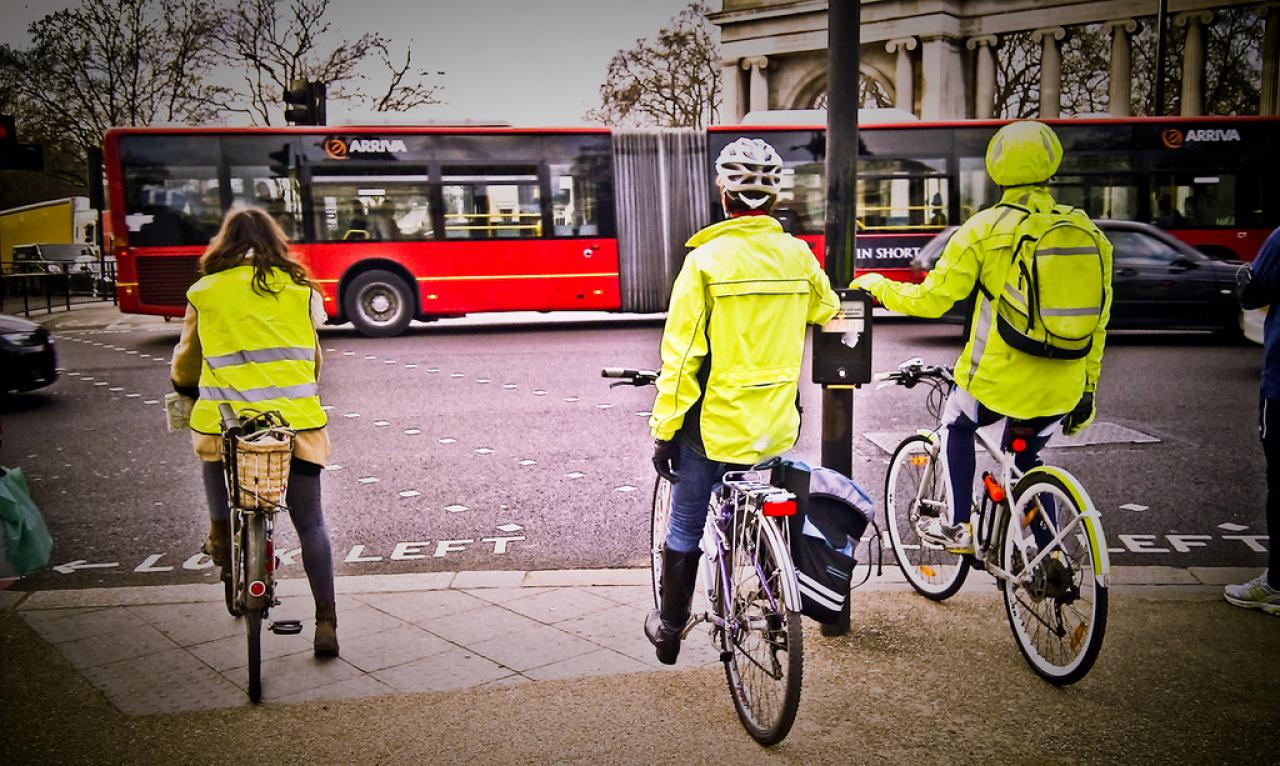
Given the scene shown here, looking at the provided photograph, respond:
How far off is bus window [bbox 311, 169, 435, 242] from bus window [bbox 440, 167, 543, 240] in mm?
358

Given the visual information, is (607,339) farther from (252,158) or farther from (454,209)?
(252,158)

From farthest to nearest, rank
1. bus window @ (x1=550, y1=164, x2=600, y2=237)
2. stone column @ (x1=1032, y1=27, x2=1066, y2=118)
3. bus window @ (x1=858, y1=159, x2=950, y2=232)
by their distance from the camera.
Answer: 1. stone column @ (x1=1032, y1=27, x2=1066, y2=118)
2. bus window @ (x1=858, y1=159, x2=950, y2=232)
3. bus window @ (x1=550, y1=164, x2=600, y2=237)

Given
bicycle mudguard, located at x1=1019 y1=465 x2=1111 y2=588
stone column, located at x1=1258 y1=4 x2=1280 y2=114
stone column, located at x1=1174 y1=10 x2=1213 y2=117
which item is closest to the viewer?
bicycle mudguard, located at x1=1019 y1=465 x2=1111 y2=588

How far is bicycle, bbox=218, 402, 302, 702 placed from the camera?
3.88 metres

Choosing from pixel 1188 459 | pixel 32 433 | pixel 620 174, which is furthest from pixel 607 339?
pixel 1188 459

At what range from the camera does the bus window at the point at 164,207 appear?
1638 cm

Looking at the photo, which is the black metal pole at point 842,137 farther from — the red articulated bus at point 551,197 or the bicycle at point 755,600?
the red articulated bus at point 551,197

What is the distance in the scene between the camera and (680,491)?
367 centimetres

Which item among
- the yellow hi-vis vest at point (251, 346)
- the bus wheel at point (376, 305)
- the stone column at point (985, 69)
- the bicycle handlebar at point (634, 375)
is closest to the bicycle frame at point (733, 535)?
the bicycle handlebar at point (634, 375)

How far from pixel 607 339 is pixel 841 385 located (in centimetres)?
1185

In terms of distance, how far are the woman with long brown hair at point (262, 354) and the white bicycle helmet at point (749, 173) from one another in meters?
1.72

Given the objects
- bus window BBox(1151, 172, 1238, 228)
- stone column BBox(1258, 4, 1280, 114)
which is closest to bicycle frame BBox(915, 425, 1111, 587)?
bus window BBox(1151, 172, 1238, 228)

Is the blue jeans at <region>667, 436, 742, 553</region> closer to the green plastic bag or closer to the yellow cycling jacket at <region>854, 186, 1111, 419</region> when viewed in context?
the yellow cycling jacket at <region>854, 186, 1111, 419</region>

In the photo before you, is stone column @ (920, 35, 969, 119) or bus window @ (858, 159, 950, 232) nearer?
bus window @ (858, 159, 950, 232)
